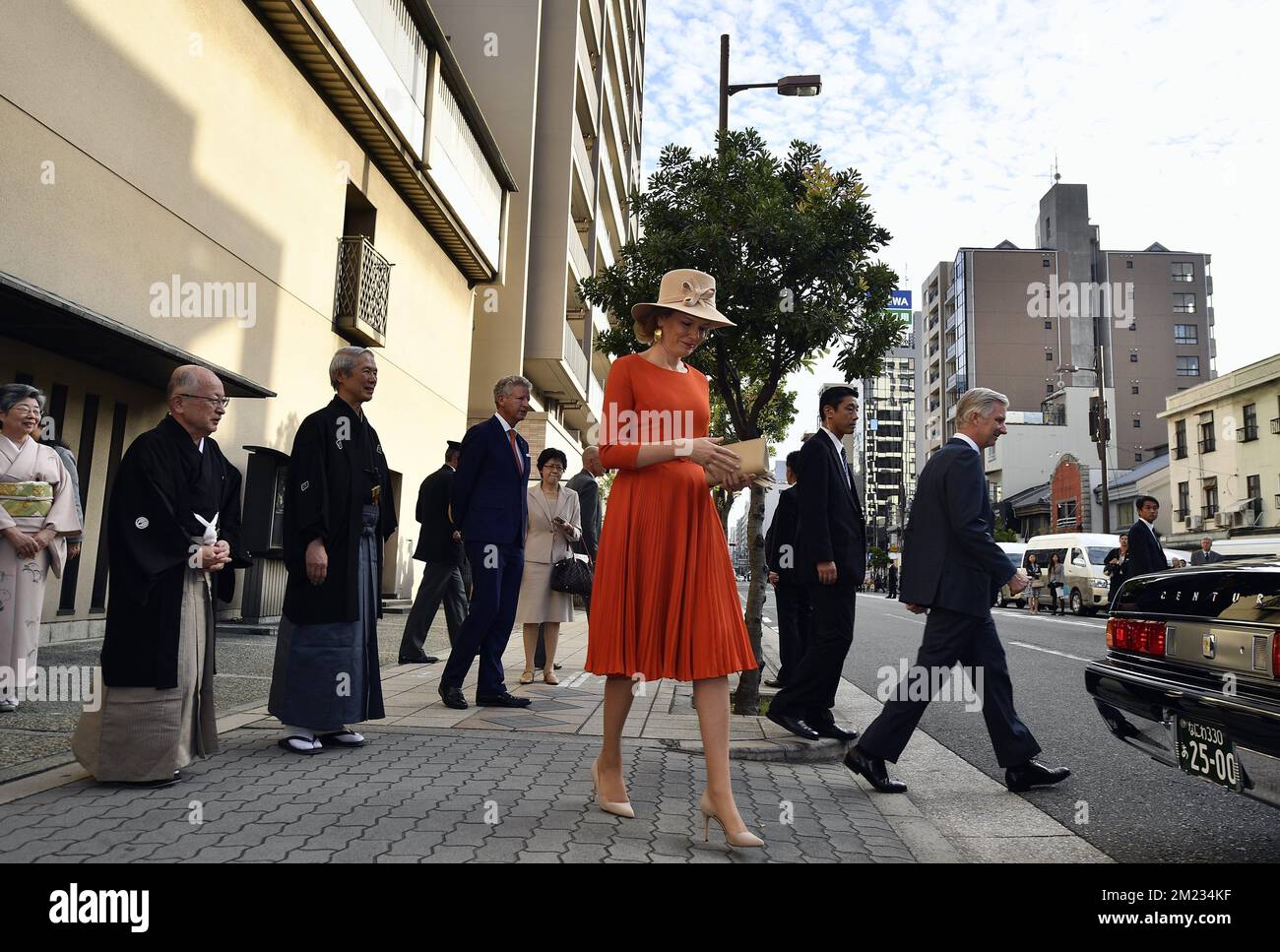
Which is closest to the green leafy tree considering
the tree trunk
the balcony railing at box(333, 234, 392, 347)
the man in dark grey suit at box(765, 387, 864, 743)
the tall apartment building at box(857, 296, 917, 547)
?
the tree trunk

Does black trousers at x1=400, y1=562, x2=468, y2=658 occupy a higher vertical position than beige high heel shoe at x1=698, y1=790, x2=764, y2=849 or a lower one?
higher

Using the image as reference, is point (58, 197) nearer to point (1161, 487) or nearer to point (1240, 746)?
point (1240, 746)

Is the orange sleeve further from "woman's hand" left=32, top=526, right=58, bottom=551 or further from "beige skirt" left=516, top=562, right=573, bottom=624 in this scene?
"beige skirt" left=516, top=562, right=573, bottom=624

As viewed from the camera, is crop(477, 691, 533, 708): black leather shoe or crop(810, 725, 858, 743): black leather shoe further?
crop(477, 691, 533, 708): black leather shoe

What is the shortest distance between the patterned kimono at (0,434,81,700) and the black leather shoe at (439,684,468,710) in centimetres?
237

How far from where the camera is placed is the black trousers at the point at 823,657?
5.05 metres

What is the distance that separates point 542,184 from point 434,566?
18983mm

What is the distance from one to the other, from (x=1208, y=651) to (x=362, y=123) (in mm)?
13027

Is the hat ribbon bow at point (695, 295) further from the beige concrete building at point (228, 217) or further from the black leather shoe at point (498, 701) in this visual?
the beige concrete building at point (228, 217)

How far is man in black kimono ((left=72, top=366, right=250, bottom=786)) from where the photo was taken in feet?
12.0

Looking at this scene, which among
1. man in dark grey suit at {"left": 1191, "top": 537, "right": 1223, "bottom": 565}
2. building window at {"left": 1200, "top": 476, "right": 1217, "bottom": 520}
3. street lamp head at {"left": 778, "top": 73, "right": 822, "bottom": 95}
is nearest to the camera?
man in dark grey suit at {"left": 1191, "top": 537, "right": 1223, "bottom": 565}

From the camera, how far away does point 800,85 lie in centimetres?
1254

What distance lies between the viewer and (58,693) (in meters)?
5.66
